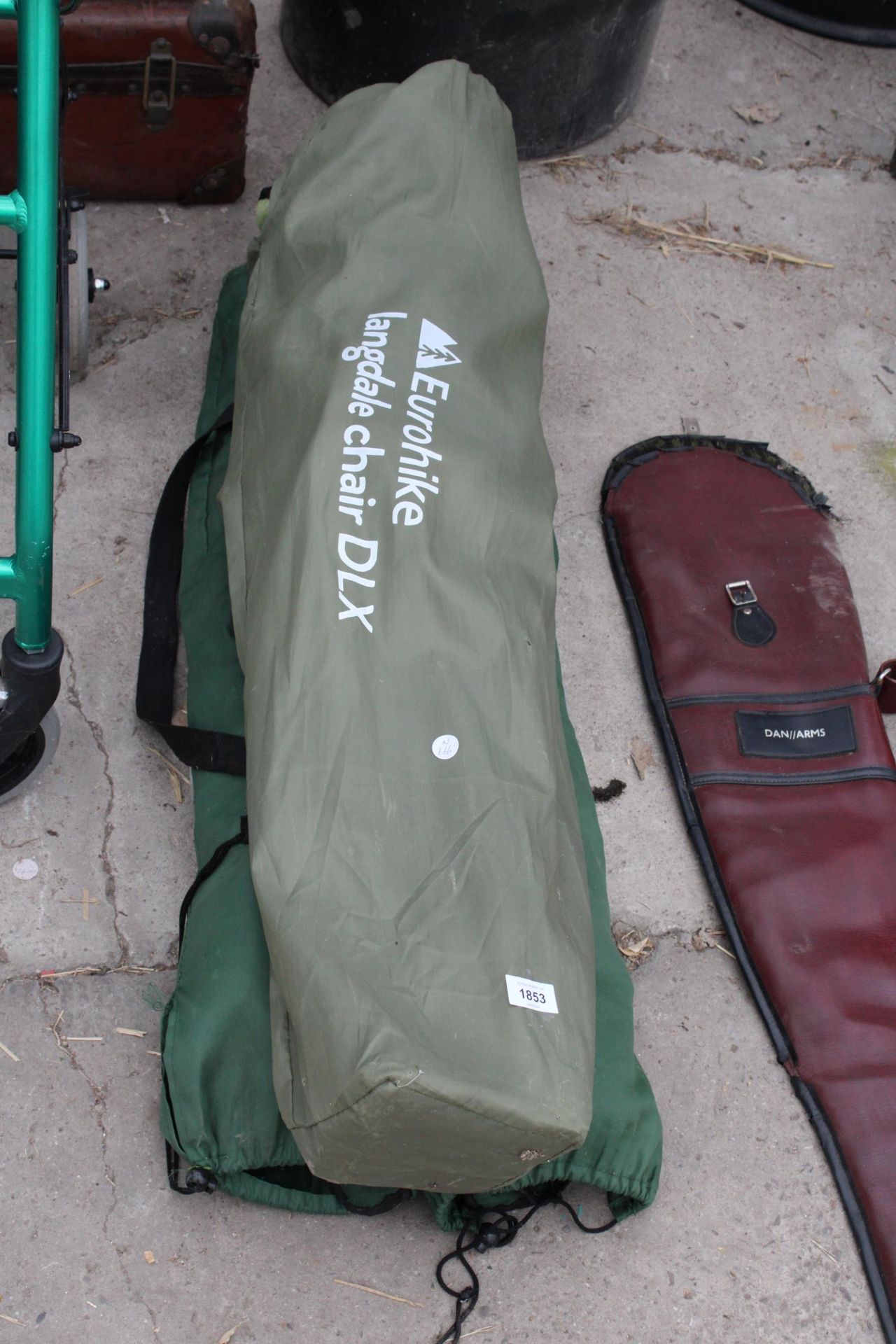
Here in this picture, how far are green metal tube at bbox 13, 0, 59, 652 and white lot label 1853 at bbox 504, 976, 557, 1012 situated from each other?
837mm

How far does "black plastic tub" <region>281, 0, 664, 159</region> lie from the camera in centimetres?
290

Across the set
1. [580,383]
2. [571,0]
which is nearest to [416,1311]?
[580,383]

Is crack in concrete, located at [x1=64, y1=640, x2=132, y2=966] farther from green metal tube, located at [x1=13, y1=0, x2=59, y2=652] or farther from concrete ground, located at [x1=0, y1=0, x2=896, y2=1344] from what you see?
green metal tube, located at [x1=13, y1=0, x2=59, y2=652]

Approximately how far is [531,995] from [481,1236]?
0.45 m

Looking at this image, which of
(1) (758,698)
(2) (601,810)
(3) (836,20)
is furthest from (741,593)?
(3) (836,20)

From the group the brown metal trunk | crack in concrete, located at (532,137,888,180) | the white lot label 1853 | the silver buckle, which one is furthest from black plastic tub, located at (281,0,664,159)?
the white lot label 1853

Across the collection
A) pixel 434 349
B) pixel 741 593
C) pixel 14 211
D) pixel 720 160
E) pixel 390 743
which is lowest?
pixel 741 593

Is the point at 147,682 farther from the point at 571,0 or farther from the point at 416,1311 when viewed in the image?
the point at 571,0

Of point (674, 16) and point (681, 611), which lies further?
point (674, 16)

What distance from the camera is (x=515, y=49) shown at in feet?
9.70

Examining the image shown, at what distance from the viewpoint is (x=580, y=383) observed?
285 cm

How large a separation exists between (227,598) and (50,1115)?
2.86 feet

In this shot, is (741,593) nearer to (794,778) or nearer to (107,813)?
(794,778)

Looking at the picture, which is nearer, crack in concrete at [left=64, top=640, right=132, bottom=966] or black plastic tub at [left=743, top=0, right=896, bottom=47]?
crack in concrete at [left=64, top=640, right=132, bottom=966]
